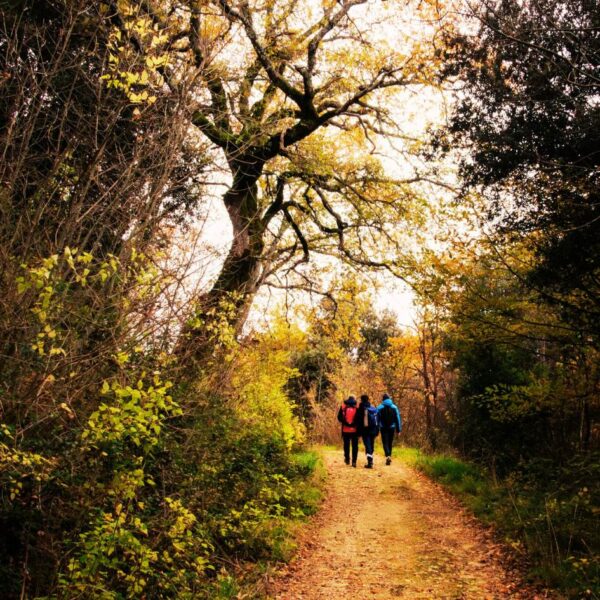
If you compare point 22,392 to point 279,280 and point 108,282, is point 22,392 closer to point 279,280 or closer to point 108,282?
point 108,282

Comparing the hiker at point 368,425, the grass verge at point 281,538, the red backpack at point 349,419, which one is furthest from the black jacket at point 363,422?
the grass verge at point 281,538

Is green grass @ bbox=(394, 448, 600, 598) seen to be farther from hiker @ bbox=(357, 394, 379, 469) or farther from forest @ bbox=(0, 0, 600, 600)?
hiker @ bbox=(357, 394, 379, 469)

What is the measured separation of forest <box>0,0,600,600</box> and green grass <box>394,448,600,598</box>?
0.04 metres

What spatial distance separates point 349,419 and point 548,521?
704 centimetres

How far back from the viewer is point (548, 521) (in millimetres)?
6176

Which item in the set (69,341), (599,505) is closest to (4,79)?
(69,341)

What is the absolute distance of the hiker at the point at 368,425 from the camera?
13.1 meters

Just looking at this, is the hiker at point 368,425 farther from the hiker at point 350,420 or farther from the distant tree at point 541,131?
the distant tree at point 541,131

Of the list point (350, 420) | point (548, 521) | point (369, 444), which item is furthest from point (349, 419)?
point (548, 521)

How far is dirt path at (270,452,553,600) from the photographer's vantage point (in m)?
5.61

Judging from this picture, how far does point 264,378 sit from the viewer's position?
10344mm

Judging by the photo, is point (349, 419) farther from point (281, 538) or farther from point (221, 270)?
point (221, 270)

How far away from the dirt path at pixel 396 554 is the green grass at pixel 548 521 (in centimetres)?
28

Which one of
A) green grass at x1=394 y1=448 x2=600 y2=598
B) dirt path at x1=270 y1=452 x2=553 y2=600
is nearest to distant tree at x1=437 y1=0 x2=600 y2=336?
green grass at x1=394 y1=448 x2=600 y2=598
